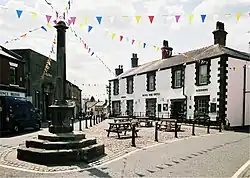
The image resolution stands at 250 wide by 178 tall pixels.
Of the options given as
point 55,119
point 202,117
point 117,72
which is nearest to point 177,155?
point 55,119

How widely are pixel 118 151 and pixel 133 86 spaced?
Answer: 2332cm

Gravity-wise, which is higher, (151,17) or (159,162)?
(151,17)

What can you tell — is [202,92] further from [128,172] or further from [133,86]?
[128,172]

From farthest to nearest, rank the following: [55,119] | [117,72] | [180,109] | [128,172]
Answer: [117,72] → [180,109] → [55,119] → [128,172]

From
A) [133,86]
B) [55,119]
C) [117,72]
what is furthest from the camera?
[117,72]

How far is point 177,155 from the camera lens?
8.05m

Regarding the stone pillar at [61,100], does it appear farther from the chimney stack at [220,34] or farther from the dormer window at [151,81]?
the dormer window at [151,81]

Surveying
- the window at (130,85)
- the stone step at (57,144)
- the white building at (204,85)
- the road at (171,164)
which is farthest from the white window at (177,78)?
the stone step at (57,144)

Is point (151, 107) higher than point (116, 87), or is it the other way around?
point (116, 87)

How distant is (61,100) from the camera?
891 centimetres

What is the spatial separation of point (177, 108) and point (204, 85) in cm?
421

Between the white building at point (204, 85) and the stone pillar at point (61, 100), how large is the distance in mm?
13904

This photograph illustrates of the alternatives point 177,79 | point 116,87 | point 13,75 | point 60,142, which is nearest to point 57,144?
point 60,142

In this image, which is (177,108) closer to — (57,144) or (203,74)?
(203,74)
